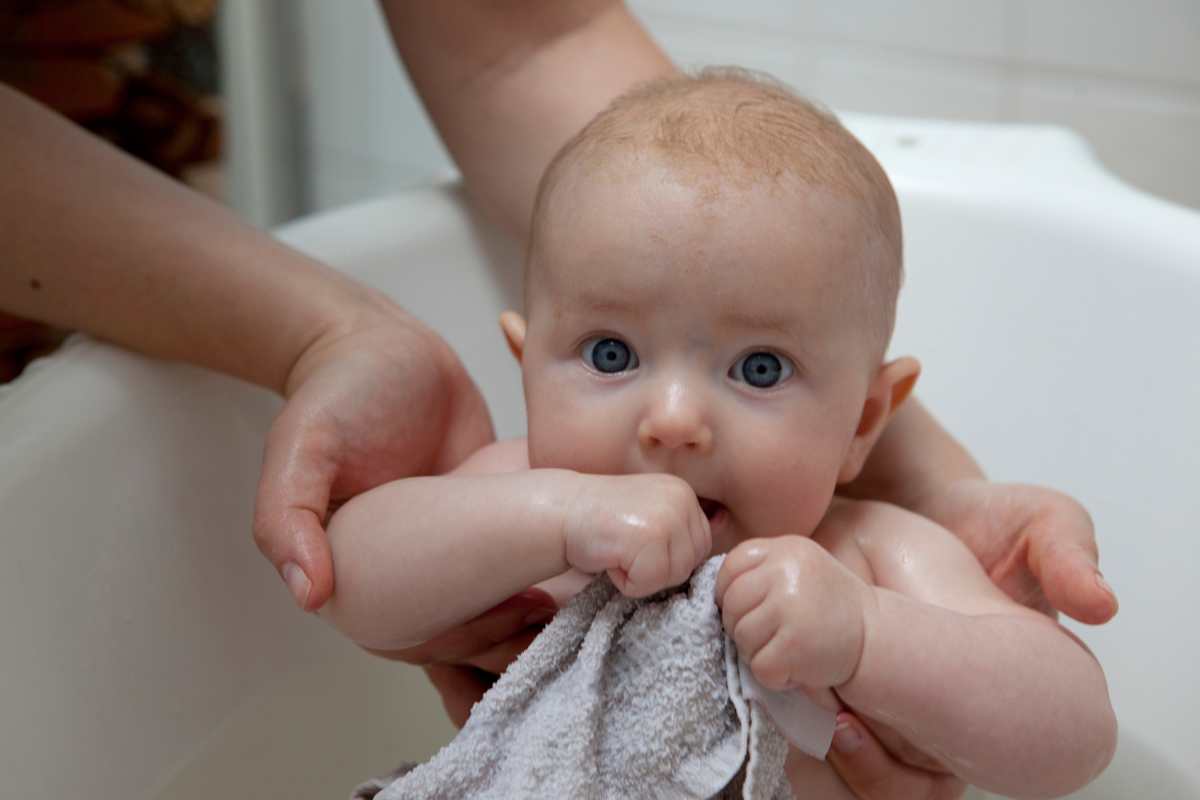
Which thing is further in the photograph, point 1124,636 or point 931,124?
point 931,124

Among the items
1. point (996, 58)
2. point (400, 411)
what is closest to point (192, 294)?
point (400, 411)

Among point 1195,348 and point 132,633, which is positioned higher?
point 1195,348

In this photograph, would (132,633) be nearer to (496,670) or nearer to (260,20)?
(496,670)

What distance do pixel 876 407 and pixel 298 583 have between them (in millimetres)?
318

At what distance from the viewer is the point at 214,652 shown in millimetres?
915

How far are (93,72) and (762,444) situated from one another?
1.14 metres

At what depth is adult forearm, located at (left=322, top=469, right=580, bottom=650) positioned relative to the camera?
639 millimetres

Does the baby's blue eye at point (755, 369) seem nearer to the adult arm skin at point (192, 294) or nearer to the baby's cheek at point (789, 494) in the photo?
the baby's cheek at point (789, 494)

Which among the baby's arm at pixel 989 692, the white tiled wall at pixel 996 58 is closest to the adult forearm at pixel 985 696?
the baby's arm at pixel 989 692

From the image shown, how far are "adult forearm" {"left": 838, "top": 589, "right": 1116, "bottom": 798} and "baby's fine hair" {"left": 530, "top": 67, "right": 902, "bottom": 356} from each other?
0.53ft

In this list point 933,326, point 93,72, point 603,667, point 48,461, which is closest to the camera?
point 603,667

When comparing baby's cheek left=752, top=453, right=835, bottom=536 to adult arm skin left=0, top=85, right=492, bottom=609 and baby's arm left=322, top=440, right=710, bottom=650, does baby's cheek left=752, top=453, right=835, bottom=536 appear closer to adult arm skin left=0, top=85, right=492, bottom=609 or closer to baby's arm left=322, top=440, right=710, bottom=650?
baby's arm left=322, top=440, right=710, bottom=650

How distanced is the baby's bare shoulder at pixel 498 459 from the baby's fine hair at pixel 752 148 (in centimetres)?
13

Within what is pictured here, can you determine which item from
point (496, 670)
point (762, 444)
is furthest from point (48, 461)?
point (762, 444)
